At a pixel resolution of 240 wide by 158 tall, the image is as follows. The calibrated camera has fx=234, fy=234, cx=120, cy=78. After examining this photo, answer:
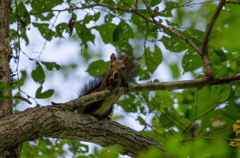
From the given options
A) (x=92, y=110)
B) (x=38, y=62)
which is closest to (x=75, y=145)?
(x=92, y=110)

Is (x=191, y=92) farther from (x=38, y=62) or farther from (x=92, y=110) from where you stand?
(x=38, y=62)

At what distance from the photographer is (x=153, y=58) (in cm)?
286

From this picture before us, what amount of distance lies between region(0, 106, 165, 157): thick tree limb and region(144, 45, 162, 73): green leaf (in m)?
0.94

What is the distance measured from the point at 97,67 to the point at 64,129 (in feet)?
3.94

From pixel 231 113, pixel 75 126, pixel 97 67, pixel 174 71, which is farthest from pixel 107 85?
pixel 231 113

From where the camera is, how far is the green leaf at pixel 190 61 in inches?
103

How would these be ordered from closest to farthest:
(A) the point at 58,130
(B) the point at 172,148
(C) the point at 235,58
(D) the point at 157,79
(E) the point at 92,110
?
(B) the point at 172,148, (A) the point at 58,130, (E) the point at 92,110, (C) the point at 235,58, (D) the point at 157,79

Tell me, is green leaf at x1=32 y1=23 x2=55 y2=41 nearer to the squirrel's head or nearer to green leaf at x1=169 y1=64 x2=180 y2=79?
the squirrel's head

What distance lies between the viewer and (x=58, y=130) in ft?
6.21

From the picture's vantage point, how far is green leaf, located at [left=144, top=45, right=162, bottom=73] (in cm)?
277

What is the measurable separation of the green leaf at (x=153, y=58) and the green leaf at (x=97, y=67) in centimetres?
53

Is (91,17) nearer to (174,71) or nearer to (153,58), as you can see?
(153,58)

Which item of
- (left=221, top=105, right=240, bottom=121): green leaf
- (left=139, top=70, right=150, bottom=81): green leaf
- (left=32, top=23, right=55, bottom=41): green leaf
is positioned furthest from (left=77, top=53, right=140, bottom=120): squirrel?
(left=221, top=105, right=240, bottom=121): green leaf

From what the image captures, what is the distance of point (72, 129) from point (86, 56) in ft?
15.7
